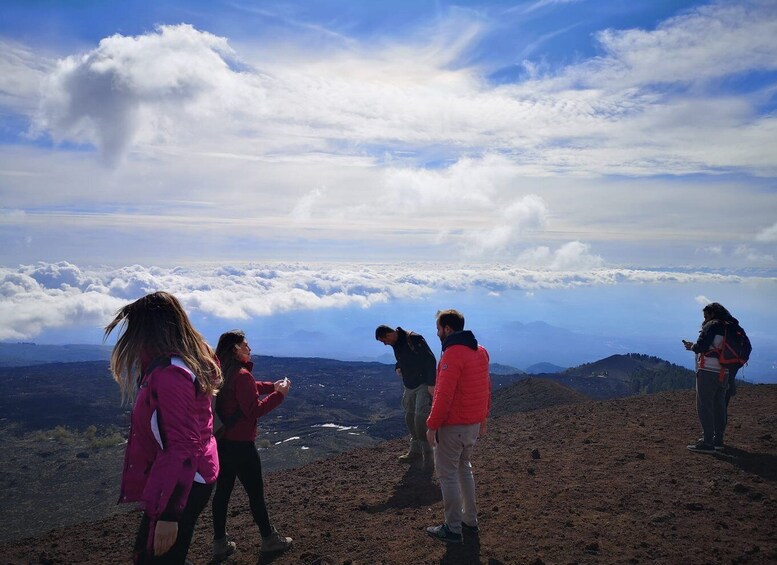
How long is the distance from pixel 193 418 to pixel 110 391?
57449 millimetres

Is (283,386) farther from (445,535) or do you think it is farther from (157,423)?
(445,535)

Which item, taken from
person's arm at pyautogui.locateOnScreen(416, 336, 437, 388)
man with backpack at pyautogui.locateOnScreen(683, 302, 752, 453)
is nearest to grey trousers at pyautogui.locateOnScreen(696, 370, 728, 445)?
man with backpack at pyautogui.locateOnScreen(683, 302, 752, 453)

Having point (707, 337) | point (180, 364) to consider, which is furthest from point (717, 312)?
point (180, 364)

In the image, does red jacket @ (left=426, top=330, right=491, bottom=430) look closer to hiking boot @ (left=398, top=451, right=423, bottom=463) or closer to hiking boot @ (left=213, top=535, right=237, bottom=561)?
hiking boot @ (left=213, top=535, right=237, bottom=561)

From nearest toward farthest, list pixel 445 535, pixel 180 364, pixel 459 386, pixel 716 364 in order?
pixel 180 364, pixel 459 386, pixel 445 535, pixel 716 364

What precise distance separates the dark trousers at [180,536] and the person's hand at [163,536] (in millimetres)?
156

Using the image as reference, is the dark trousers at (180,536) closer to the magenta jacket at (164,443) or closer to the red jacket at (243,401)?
the magenta jacket at (164,443)

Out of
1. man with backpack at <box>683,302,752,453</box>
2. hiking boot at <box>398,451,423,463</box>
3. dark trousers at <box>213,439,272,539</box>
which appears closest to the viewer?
dark trousers at <box>213,439,272,539</box>

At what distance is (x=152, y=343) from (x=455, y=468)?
10.6 feet

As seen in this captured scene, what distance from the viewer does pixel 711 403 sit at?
8.15 meters

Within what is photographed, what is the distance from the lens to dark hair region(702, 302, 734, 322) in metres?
8.00

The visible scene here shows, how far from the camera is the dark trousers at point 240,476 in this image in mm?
5043

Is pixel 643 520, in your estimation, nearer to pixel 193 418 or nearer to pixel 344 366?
pixel 193 418

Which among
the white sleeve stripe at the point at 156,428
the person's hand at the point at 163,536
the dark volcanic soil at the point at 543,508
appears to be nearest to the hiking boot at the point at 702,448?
the dark volcanic soil at the point at 543,508
